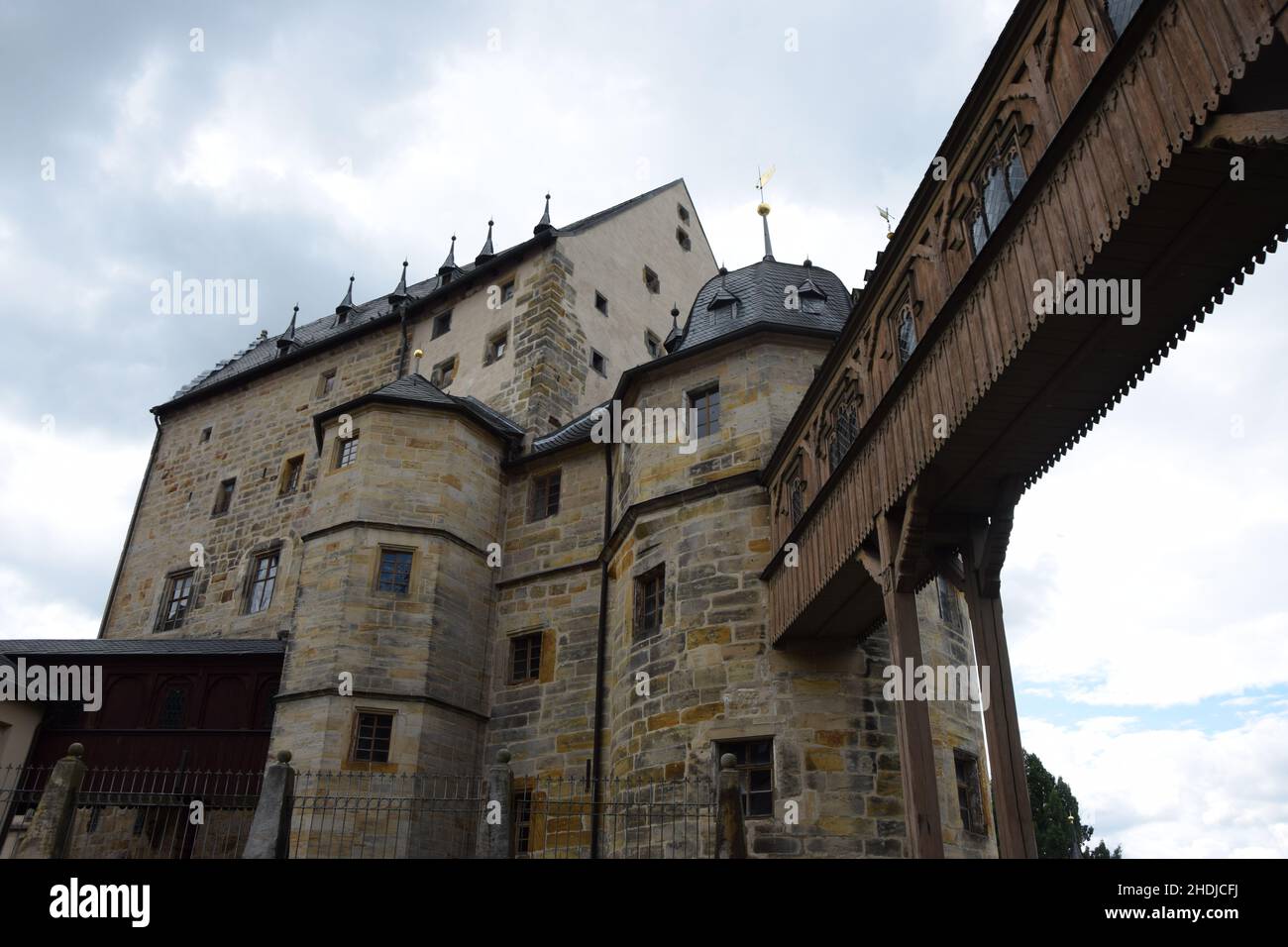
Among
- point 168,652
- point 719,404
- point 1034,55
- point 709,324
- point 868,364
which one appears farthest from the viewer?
point 168,652

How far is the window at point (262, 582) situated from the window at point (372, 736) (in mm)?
8481

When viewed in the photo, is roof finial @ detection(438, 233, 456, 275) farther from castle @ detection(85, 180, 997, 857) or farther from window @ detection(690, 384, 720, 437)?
window @ detection(690, 384, 720, 437)

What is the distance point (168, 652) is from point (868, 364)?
584 inches

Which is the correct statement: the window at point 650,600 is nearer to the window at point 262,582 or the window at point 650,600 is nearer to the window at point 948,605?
the window at point 948,605

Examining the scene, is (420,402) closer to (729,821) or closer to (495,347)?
(495,347)

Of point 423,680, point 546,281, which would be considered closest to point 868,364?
point 423,680

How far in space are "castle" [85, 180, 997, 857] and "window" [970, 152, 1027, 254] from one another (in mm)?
6355

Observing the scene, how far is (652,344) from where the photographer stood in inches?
1021

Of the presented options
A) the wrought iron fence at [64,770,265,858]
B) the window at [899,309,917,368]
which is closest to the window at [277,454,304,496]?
the wrought iron fence at [64,770,265,858]

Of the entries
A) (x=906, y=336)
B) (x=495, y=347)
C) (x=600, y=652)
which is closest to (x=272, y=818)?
(x=906, y=336)

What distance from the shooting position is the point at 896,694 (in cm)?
788

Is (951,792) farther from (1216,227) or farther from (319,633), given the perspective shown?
(319,633)

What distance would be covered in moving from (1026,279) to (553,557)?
12753 millimetres

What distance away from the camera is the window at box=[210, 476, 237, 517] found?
2611 cm
